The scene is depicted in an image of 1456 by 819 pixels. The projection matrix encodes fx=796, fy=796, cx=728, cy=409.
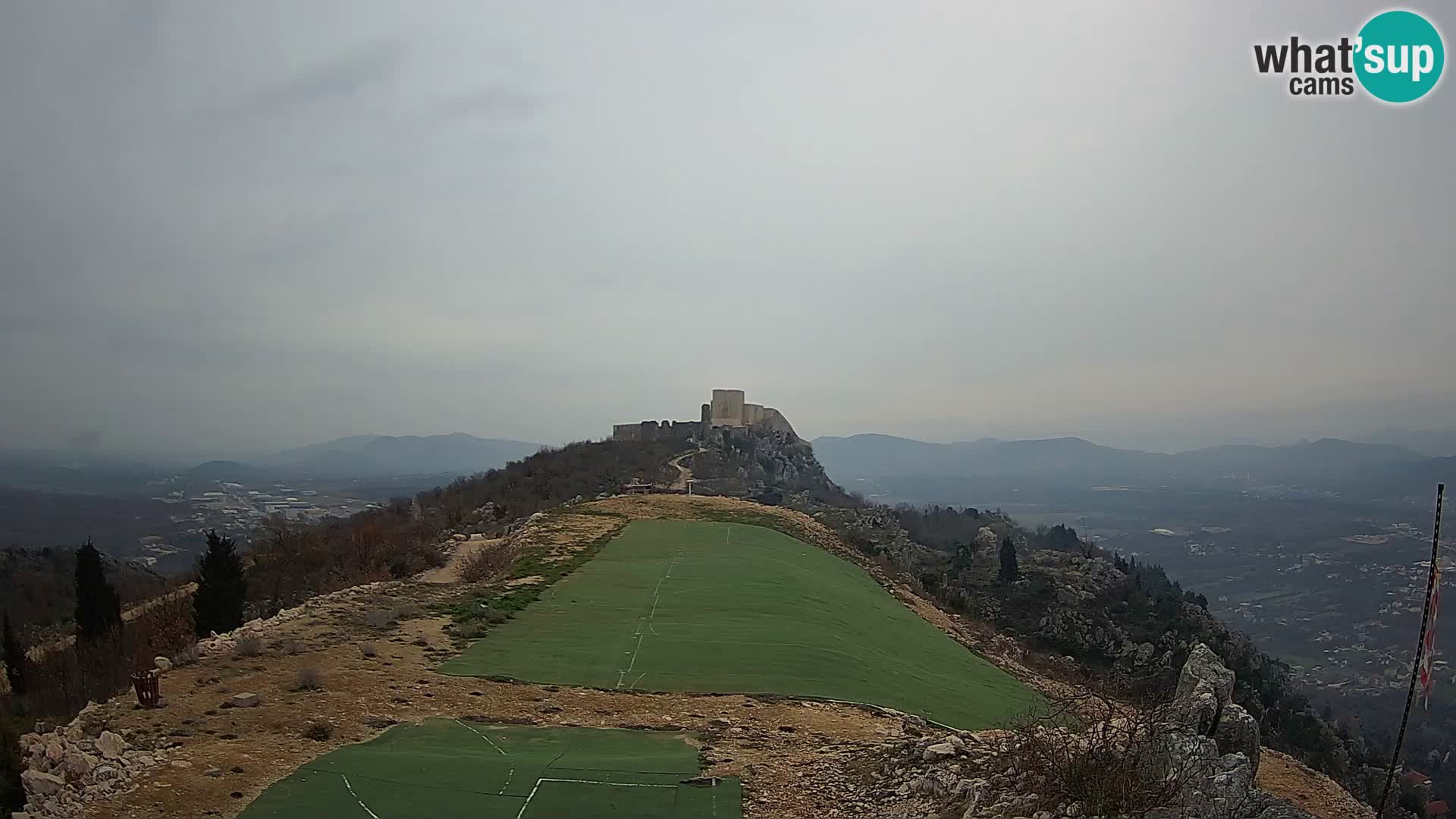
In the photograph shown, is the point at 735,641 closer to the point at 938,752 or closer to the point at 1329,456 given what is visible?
the point at 938,752

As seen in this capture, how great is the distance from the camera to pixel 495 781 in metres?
8.45

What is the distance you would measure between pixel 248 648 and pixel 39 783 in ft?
19.5

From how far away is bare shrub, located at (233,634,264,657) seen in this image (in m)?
12.7

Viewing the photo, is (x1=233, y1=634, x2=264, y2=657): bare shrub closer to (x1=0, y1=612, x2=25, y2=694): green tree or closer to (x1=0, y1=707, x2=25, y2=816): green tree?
(x1=0, y1=707, x2=25, y2=816): green tree

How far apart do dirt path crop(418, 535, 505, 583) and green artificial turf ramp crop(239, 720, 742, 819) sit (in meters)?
12.9

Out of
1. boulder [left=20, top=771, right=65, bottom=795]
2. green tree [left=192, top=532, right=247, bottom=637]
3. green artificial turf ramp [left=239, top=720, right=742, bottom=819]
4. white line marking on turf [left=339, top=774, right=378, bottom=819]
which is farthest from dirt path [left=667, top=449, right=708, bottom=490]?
boulder [left=20, top=771, right=65, bottom=795]

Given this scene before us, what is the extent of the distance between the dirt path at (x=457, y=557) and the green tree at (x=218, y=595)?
4512 millimetres

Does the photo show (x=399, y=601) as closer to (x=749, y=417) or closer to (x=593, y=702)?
(x=593, y=702)

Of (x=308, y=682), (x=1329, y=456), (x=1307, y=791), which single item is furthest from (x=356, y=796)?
(x=1329, y=456)

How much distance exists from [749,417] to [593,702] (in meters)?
74.1

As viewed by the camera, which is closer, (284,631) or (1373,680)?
(284,631)

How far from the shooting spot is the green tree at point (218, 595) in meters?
20.0

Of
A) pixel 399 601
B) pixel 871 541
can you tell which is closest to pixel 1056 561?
pixel 871 541

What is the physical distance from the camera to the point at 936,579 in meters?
42.3
